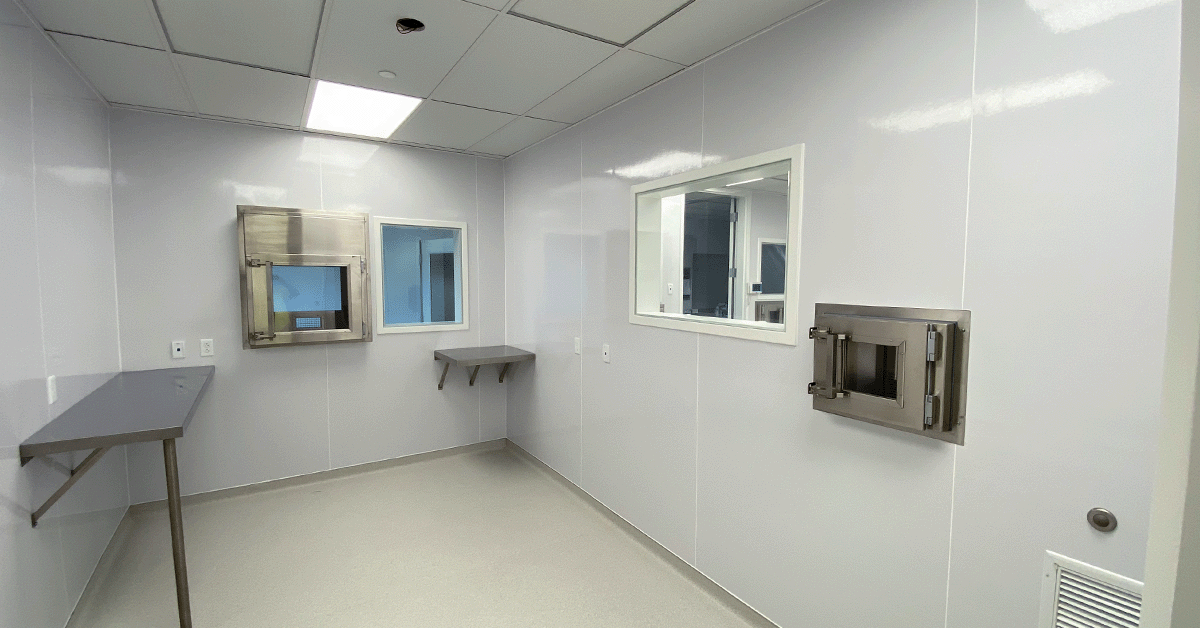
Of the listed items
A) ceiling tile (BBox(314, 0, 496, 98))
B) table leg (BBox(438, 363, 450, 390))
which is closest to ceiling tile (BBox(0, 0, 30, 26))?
ceiling tile (BBox(314, 0, 496, 98))

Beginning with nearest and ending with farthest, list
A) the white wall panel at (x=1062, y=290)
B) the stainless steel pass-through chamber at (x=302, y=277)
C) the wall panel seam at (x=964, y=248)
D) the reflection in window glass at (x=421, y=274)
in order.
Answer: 1. the white wall panel at (x=1062, y=290)
2. the wall panel seam at (x=964, y=248)
3. the stainless steel pass-through chamber at (x=302, y=277)
4. the reflection in window glass at (x=421, y=274)

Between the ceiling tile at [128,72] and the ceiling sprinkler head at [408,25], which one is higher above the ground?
the ceiling sprinkler head at [408,25]

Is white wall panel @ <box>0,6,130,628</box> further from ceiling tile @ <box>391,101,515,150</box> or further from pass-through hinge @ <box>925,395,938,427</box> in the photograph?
pass-through hinge @ <box>925,395,938,427</box>

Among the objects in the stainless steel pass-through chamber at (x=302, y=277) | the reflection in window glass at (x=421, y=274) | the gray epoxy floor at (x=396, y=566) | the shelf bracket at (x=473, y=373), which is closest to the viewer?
the gray epoxy floor at (x=396, y=566)

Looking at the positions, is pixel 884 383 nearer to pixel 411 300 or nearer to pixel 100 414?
pixel 100 414

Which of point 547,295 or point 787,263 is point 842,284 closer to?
point 787,263

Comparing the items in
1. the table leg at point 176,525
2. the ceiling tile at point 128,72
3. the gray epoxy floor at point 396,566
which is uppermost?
the ceiling tile at point 128,72

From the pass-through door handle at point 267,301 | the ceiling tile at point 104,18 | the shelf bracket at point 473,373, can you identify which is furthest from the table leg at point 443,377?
the ceiling tile at point 104,18

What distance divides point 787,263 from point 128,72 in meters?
3.21

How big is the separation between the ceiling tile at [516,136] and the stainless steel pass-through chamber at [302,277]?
1.06 meters

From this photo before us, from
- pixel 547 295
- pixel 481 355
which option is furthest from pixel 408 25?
pixel 481 355

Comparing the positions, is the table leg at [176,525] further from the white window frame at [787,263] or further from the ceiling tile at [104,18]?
the white window frame at [787,263]

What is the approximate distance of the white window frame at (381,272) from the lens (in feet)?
12.7

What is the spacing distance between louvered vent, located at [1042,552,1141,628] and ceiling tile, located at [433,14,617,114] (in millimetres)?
2351
